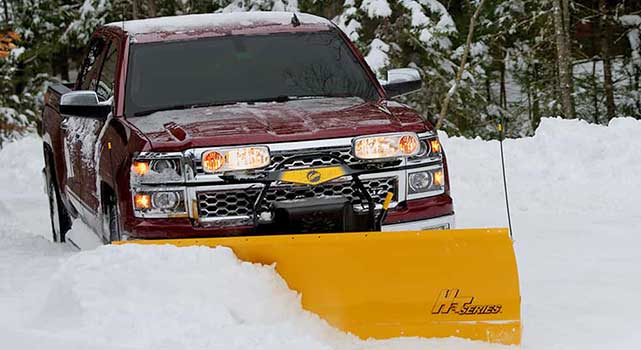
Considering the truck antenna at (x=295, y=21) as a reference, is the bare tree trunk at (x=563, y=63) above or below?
below

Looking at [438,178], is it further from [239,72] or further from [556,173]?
[556,173]

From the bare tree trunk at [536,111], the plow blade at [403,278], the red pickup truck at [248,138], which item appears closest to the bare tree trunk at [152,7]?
the bare tree trunk at [536,111]

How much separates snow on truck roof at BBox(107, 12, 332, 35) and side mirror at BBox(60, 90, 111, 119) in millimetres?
670

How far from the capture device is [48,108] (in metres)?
8.88

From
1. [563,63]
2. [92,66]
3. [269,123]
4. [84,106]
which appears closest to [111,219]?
[84,106]

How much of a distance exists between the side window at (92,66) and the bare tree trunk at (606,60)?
1554cm

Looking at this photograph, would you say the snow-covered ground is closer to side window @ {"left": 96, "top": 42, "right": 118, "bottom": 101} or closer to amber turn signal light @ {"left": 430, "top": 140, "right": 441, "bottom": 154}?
amber turn signal light @ {"left": 430, "top": 140, "right": 441, "bottom": 154}

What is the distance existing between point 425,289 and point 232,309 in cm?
85

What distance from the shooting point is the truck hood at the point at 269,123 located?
18.8 feet

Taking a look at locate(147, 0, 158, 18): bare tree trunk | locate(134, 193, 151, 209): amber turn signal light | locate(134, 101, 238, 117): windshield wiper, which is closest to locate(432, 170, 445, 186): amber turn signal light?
locate(134, 101, 238, 117): windshield wiper

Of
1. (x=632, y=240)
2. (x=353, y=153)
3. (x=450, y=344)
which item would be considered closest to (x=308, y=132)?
(x=353, y=153)

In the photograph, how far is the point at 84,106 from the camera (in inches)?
261

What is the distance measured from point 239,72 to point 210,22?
22.1 inches

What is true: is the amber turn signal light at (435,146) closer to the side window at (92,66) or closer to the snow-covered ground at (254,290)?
the snow-covered ground at (254,290)
